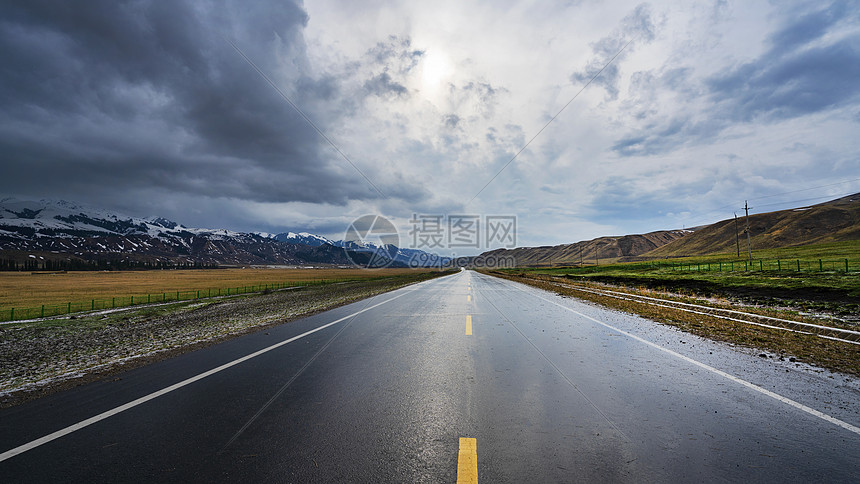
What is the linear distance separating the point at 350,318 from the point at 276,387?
8179 millimetres

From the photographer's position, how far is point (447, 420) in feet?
14.3

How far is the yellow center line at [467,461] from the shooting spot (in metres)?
3.07

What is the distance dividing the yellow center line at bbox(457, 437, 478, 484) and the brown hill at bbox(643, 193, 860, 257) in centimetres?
16400

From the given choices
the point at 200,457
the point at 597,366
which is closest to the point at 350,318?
the point at 597,366

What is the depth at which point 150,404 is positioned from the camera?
4.97 metres

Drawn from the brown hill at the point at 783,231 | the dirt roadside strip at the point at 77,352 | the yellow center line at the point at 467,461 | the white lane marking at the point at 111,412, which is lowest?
the dirt roadside strip at the point at 77,352

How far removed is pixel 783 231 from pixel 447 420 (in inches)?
8360

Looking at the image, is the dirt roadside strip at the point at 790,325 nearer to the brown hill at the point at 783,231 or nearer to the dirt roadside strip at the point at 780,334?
the dirt roadside strip at the point at 780,334

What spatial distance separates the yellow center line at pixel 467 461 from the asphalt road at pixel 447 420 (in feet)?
0.08

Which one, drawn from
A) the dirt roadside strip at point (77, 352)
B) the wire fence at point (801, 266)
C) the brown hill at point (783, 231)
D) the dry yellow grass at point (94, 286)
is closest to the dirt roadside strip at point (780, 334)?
the dirt roadside strip at point (77, 352)

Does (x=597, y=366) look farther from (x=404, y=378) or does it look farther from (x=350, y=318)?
(x=350, y=318)

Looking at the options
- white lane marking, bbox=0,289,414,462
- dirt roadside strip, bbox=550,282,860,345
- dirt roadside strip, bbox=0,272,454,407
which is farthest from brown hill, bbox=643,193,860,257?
white lane marking, bbox=0,289,414,462

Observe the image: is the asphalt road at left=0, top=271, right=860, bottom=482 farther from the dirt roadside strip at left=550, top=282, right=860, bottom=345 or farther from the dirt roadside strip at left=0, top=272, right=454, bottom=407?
the dirt roadside strip at left=550, top=282, right=860, bottom=345

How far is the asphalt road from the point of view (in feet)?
10.8
